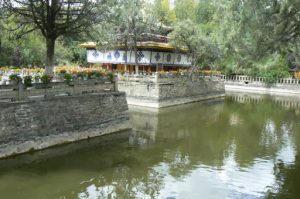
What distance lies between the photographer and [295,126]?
2577 cm

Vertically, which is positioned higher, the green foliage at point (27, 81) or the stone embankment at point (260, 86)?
the green foliage at point (27, 81)

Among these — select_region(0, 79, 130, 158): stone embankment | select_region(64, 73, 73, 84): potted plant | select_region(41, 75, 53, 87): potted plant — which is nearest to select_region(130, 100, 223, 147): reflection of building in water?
select_region(0, 79, 130, 158): stone embankment

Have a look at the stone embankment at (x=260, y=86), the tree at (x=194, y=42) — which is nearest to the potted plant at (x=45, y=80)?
the tree at (x=194, y=42)

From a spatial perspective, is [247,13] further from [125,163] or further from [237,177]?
[125,163]

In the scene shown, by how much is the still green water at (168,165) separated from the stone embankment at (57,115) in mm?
586

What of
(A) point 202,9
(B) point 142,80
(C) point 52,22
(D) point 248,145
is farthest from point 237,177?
(A) point 202,9

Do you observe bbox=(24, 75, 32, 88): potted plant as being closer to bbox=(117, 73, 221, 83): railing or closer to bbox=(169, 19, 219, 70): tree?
bbox=(117, 73, 221, 83): railing

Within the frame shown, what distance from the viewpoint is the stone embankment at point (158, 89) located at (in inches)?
1227

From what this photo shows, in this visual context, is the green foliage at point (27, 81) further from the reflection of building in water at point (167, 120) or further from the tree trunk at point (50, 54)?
the reflection of building in water at point (167, 120)

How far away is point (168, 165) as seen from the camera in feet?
51.4

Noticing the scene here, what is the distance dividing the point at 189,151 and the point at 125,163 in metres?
3.88

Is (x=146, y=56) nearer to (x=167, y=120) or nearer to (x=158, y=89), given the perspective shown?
(x=158, y=89)

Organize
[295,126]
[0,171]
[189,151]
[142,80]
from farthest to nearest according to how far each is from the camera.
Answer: [142,80] < [295,126] < [189,151] < [0,171]

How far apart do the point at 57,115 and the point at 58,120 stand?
9.6 inches
